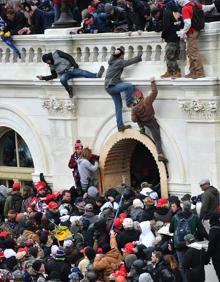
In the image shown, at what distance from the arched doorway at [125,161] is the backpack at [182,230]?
521 cm

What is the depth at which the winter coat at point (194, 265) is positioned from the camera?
38562 mm

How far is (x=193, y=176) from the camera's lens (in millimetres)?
43156

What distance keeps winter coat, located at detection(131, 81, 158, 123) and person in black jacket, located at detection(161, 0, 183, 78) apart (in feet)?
2.84

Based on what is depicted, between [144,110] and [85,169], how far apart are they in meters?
2.85

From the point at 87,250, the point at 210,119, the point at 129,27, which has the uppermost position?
the point at 129,27

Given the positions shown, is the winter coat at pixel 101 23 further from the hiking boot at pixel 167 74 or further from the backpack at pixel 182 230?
the backpack at pixel 182 230

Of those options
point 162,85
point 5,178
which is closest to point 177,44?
point 162,85

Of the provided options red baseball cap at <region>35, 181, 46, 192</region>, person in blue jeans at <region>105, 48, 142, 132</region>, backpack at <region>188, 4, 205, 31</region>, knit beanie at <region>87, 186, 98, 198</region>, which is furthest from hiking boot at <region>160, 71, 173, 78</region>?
red baseball cap at <region>35, 181, 46, 192</region>

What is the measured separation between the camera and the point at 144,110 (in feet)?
143

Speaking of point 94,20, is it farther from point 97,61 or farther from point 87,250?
point 87,250

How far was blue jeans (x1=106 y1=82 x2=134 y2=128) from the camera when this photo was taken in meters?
44.1

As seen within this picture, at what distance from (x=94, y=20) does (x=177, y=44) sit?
12.4 feet

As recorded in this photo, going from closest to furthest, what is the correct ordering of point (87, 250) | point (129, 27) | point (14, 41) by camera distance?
1. point (87, 250)
2. point (129, 27)
3. point (14, 41)

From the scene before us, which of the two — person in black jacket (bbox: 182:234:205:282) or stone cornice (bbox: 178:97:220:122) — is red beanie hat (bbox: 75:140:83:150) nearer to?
stone cornice (bbox: 178:97:220:122)
